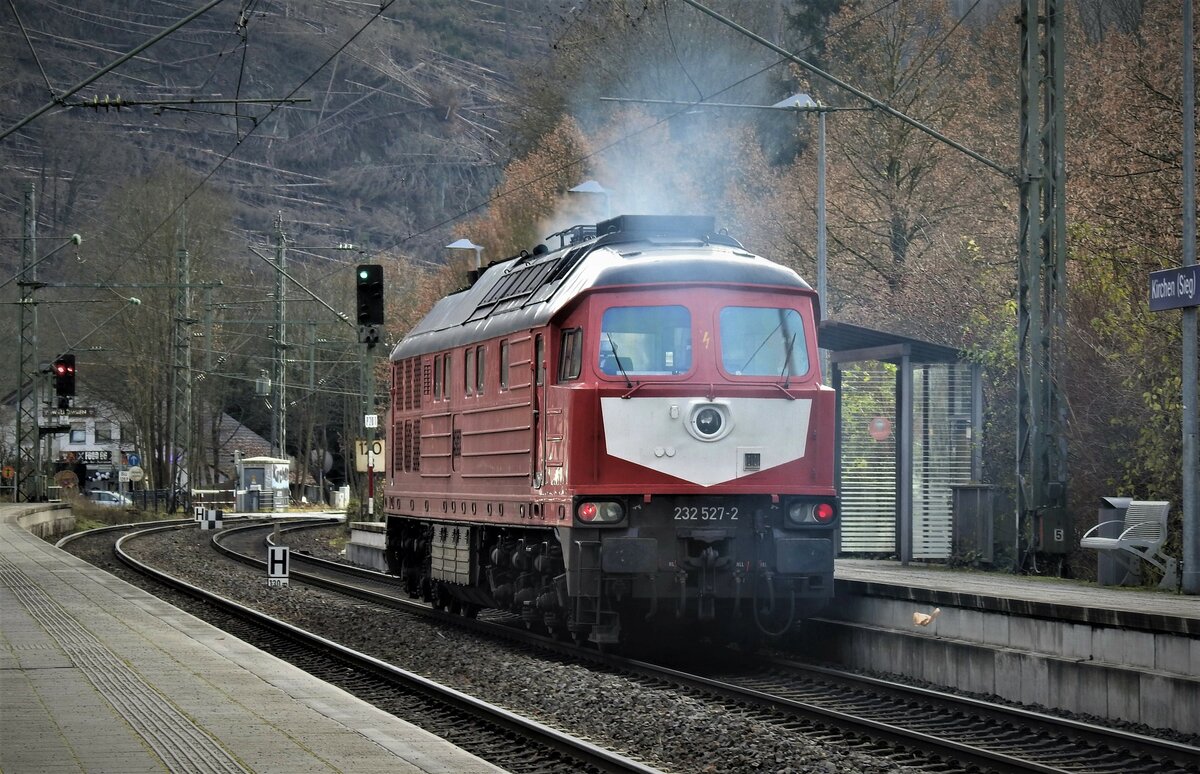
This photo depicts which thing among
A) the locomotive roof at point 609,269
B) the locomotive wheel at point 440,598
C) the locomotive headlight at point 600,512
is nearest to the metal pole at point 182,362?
the locomotive wheel at point 440,598

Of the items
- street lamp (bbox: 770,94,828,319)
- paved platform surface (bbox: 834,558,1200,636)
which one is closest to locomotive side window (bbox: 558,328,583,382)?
paved platform surface (bbox: 834,558,1200,636)

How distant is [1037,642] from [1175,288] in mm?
5082

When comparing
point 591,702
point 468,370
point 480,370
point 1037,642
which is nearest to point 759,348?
point 480,370

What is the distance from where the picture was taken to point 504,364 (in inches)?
675

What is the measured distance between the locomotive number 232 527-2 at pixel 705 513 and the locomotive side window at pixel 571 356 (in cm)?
154

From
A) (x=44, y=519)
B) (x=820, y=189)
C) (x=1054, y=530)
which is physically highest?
(x=820, y=189)

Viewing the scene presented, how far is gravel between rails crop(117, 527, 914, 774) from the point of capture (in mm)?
10305

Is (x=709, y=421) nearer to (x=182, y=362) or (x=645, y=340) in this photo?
(x=645, y=340)

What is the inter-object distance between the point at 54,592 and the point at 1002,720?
565 inches

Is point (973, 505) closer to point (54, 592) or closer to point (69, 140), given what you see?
point (54, 592)

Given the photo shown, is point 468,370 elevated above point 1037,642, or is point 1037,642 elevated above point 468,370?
point 468,370

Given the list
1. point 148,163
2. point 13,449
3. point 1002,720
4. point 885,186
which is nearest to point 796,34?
point 885,186

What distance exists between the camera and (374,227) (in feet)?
450

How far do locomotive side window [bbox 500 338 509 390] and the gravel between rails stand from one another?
2.69 meters
